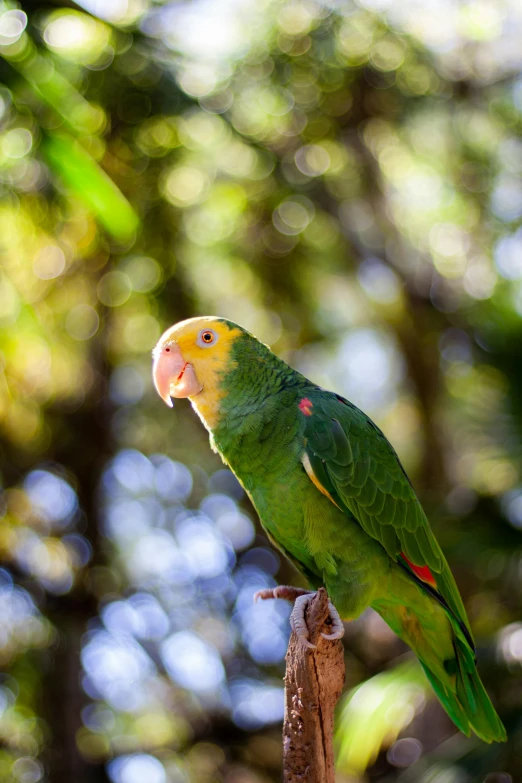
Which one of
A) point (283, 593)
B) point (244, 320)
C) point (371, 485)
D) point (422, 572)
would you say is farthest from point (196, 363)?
point (244, 320)

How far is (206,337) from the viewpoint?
218 centimetres

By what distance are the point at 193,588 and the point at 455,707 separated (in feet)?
10.6

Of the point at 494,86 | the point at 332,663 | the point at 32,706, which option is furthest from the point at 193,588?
the point at 494,86

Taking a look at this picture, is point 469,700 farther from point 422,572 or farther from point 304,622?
point 304,622

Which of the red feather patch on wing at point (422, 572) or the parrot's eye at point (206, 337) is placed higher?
the parrot's eye at point (206, 337)

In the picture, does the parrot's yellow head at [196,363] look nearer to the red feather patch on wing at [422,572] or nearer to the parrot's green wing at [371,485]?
the parrot's green wing at [371,485]

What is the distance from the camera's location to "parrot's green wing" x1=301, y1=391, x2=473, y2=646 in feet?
6.82

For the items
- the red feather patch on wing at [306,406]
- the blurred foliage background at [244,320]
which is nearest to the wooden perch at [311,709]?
the red feather patch on wing at [306,406]

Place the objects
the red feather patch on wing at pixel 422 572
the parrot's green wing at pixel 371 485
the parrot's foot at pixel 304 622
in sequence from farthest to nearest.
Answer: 1. the red feather patch on wing at pixel 422 572
2. the parrot's green wing at pixel 371 485
3. the parrot's foot at pixel 304 622

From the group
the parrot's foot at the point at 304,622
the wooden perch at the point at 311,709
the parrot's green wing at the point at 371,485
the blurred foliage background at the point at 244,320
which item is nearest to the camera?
the wooden perch at the point at 311,709

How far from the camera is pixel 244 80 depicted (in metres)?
4.51

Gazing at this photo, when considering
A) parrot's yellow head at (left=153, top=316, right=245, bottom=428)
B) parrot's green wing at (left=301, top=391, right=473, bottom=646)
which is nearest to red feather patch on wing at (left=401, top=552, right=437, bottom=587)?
parrot's green wing at (left=301, top=391, right=473, bottom=646)

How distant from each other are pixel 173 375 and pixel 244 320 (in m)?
3.20

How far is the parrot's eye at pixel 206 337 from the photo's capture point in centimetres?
217
